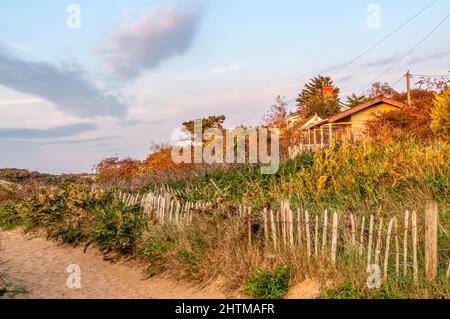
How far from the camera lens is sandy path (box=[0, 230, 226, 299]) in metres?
6.86

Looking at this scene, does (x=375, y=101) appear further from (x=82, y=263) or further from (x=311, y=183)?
(x=82, y=263)

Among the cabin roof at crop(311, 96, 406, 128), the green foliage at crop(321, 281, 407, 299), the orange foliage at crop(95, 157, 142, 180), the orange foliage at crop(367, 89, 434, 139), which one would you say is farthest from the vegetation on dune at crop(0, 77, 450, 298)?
the cabin roof at crop(311, 96, 406, 128)

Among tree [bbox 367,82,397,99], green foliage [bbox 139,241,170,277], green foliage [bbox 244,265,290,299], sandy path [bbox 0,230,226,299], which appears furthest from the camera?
tree [bbox 367,82,397,99]

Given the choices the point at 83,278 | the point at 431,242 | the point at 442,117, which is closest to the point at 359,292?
the point at 431,242

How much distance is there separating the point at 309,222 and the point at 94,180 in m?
17.8

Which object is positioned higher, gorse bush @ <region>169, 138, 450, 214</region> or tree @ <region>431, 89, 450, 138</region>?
tree @ <region>431, 89, 450, 138</region>

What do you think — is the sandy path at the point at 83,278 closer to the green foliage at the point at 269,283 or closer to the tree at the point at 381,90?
the green foliage at the point at 269,283

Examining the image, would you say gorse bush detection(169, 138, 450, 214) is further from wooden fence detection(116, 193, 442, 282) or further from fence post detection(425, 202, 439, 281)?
fence post detection(425, 202, 439, 281)

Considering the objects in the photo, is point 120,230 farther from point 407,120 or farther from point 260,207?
point 407,120

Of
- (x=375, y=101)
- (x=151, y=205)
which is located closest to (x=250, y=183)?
(x=151, y=205)

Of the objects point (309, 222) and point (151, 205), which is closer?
point (309, 222)

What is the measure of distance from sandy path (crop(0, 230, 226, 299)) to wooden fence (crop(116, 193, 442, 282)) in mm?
1319

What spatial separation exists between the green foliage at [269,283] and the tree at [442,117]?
39.5 ft

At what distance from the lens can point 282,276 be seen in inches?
237
